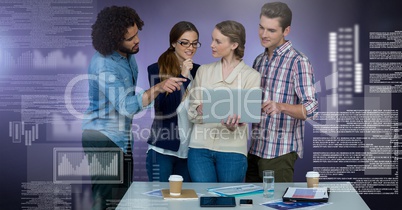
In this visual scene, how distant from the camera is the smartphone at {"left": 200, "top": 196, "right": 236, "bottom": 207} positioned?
323 centimetres

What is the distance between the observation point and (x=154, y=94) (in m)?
4.59

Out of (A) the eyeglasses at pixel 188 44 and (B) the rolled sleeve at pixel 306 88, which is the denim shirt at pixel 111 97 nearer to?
(A) the eyeglasses at pixel 188 44

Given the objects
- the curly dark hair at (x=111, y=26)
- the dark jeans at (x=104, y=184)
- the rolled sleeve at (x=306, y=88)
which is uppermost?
the curly dark hair at (x=111, y=26)

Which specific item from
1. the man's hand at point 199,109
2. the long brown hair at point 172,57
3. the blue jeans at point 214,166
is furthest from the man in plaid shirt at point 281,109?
the long brown hair at point 172,57

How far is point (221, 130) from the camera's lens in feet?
13.8

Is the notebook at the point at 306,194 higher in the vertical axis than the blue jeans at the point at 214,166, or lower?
lower

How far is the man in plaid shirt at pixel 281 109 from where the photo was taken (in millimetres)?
4211

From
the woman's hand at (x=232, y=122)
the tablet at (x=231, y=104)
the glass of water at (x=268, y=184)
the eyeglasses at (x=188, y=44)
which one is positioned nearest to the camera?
the glass of water at (x=268, y=184)

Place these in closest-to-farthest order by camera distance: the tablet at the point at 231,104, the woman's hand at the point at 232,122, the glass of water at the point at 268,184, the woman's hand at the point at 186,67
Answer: the glass of water at the point at 268,184, the tablet at the point at 231,104, the woman's hand at the point at 232,122, the woman's hand at the point at 186,67

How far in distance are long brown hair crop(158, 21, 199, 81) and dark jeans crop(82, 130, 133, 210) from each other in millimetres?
618

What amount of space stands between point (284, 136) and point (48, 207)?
211 centimetres

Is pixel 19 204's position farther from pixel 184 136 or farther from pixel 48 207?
pixel 184 136

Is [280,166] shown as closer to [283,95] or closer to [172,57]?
[283,95]

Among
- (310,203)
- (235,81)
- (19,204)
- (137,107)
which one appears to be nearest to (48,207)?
(19,204)
